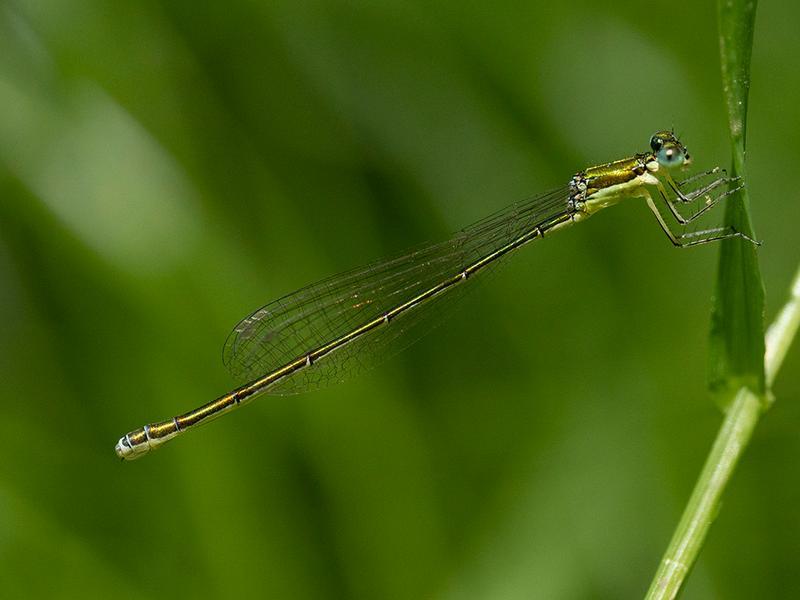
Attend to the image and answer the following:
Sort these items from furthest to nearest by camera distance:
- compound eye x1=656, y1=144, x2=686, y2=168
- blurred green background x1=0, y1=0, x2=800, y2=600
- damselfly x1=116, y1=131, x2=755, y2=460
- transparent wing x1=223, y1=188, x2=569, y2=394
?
1. transparent wing x1=223, y1=188, x2=569, y2=394
2. blurred green background x1=0, y1=0, x2=800, y2=600
3. damselfly x1=116, y1=131, x2=755, y2=460
4. compound eye x1=656, y1=144, x2=686, y2=168

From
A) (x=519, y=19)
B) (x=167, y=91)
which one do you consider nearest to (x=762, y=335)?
(x=519, y=19)

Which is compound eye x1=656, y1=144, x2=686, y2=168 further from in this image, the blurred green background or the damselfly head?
the blurred green background

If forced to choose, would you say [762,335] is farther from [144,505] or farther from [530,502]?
[144,505]

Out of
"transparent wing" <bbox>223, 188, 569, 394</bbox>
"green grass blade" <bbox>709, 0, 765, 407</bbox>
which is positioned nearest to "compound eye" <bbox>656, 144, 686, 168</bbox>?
"transparent wing" <bbox>223, 188, 569, 394</bbox>

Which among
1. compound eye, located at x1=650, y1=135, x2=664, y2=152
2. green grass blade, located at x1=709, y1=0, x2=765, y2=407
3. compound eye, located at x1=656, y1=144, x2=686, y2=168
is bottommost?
green grass blade, located at x1=709, y1=0, x2=765, y2=407

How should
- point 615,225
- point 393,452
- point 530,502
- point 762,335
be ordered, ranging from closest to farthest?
point 762,335 → point 530,502 → point 393,452 → point 615,225

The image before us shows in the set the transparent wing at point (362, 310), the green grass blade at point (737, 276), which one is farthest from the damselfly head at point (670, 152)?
the green grass blade at point (737, 276)
